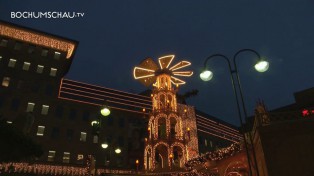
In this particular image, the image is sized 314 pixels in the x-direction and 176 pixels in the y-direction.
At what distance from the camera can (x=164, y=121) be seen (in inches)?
1313

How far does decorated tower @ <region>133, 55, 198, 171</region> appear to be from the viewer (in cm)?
3055

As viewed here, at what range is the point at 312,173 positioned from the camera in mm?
13125

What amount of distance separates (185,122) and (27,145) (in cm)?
3060

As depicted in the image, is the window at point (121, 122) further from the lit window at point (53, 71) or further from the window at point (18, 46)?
the window at point (18, 46)

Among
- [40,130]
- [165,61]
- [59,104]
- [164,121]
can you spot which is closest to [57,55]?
[59,104]

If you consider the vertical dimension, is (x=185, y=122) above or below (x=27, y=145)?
above

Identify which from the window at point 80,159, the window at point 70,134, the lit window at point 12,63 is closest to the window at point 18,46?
the lit window at point 12,63

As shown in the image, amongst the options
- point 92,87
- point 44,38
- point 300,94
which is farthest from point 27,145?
point 44,38

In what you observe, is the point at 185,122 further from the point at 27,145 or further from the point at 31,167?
the point at 27,145

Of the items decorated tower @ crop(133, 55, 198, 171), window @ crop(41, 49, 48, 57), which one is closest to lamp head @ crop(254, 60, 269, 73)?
decorated tower @ crop(133, 55, 198, 171)

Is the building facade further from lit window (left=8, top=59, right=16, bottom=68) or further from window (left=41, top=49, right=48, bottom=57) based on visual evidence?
window (left=41, top=49, right=48, bottom=57)

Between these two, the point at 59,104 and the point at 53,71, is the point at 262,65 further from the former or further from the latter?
the point at 53,71

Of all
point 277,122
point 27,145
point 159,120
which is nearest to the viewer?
point 277,122

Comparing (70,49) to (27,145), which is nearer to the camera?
(27,145)
